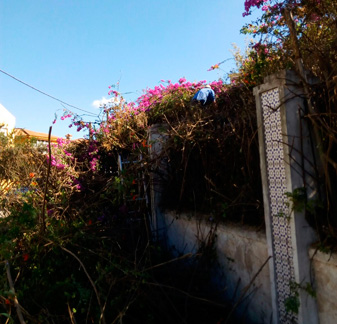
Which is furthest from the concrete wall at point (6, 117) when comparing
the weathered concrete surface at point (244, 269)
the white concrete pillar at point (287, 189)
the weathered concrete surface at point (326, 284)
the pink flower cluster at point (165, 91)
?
the weathered concrete surface at point (326, 284)

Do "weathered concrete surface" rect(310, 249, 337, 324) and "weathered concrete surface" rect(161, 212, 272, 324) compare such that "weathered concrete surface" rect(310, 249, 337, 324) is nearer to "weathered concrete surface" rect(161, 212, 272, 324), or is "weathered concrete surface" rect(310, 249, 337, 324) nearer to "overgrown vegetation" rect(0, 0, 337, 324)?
"overgrown vegetation" rect(0, 0, 337, 324)

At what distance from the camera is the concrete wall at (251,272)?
213 centimetres

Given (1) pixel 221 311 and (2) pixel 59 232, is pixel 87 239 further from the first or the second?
(1) pixel 221 311

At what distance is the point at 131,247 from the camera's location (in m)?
4.44

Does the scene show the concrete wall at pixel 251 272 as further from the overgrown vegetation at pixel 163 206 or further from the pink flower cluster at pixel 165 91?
the pink flower cluster at pixel 165 91

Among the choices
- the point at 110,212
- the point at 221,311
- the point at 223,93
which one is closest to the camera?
the point at 221,311

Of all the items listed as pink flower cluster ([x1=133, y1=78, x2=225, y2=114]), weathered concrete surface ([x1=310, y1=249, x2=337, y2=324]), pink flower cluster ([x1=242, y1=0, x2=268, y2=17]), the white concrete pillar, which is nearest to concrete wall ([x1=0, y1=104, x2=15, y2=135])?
pink flower cluster ([x1=133, y1=78, x2=225, y2=114])

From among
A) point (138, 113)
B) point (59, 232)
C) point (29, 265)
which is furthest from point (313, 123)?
point (138, 113)

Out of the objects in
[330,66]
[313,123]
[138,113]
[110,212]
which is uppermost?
[138,113]

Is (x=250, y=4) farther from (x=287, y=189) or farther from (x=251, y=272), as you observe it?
(x=251, y=272)

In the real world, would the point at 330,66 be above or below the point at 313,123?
above

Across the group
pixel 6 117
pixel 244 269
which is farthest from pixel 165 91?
pixel 6 117

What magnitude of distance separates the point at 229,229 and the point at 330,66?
6.13 feet

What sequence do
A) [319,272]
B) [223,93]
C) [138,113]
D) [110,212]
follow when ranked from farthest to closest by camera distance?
[138,113]
[223,93]
[110,212]
[319,272]
